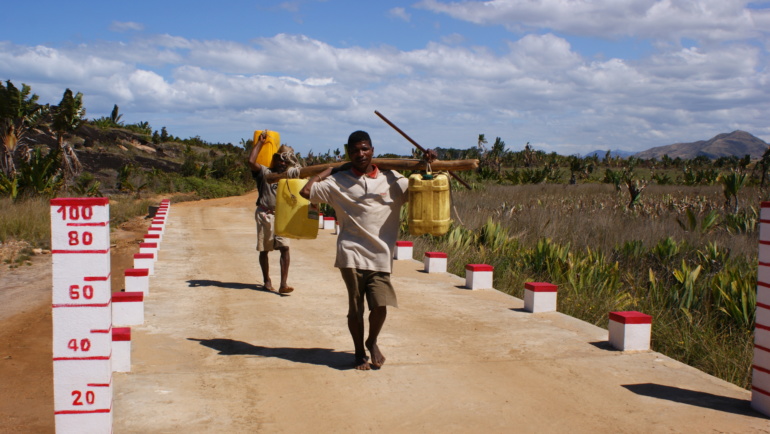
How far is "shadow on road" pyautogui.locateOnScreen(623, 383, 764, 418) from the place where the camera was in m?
5.02

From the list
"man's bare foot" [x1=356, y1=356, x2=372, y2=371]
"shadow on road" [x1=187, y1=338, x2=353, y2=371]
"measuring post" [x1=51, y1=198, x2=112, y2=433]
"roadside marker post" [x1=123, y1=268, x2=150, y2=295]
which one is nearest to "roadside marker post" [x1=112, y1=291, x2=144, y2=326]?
"shadow on road" [x1=187, y1=338, x2=353, y2=371]

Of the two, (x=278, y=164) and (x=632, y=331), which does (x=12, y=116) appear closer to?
(x=278, y=164)

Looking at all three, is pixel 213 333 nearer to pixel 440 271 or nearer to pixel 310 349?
pixel 310 349

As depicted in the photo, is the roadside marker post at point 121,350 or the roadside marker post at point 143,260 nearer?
the roadside marker post at point 121,350

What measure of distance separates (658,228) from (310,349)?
1058 cm

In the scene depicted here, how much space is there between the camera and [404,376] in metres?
5.69

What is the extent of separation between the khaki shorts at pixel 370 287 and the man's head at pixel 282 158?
126 inches

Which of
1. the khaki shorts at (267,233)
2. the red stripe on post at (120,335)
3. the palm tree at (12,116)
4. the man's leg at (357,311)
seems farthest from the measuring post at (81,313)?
the palm tree at (12,116)

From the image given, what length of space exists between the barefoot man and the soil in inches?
95.6

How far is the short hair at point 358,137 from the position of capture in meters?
5.66

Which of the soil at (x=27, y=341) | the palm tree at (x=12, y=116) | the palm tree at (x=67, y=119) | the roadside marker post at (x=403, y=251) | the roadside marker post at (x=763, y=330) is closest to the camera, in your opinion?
the roadside marker post at (x=763, y=330)

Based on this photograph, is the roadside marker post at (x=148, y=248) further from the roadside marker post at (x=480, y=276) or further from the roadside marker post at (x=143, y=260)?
the roadside marker post at (x=480, y=276)

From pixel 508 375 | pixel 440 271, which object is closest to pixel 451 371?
pixel 508 375

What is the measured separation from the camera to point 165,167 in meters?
47.4
